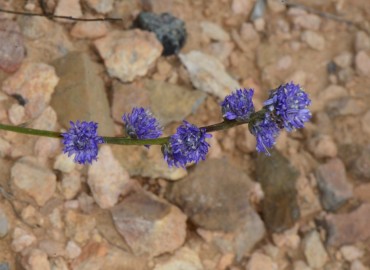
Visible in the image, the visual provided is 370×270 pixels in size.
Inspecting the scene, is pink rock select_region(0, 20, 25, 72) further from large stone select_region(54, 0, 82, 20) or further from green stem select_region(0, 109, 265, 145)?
green stem select_region(0, 109, 265, 145)

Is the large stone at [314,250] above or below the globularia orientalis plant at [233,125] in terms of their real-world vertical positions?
below

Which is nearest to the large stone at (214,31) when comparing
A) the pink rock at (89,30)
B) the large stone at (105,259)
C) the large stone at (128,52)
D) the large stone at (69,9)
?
the large stone at (128,52)

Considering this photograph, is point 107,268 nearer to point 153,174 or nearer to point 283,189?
point 153,174

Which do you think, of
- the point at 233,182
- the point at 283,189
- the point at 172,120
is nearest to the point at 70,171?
the point at 172,120

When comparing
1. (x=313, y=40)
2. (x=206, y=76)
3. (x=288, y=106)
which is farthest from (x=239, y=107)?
(x=313, y=40)

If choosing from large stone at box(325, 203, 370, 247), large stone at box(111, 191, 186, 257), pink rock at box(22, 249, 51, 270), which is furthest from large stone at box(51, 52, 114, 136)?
large stone at box(325, 203, 370, 247)

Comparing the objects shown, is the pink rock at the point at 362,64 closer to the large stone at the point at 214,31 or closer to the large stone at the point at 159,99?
the large stone at the point at 214,31

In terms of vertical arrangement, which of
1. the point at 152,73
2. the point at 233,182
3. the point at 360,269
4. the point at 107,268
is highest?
the point at 152,73
